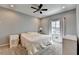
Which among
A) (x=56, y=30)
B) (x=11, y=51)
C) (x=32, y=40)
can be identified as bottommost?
(x=11, y=51)

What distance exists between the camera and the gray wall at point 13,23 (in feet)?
3.43

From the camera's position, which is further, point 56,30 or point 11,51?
point 56,30

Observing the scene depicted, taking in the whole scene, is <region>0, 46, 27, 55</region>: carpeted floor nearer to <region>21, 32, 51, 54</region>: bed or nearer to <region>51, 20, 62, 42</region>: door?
<region>21, 32, 51, 54</region>: bed

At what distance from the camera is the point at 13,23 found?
1.12 metres

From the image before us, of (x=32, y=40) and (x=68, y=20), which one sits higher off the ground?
(x=68, y=20)

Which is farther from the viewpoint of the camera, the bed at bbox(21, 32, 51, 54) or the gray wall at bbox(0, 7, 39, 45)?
the bed at bbox(21, 32, 51, 54)

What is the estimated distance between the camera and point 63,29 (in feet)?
3.54

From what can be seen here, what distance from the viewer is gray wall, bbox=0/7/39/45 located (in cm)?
105

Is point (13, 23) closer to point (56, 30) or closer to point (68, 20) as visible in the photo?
point (56, 30)

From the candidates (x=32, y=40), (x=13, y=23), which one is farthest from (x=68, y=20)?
(x=13, y=23)

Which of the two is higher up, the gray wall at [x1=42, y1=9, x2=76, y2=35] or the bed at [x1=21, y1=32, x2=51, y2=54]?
the gray wall at [x1=42, y1=9, x2=76, y2=35]

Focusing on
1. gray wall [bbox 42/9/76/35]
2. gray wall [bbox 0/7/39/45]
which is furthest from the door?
gray wall [bbox 0/7/39/45]

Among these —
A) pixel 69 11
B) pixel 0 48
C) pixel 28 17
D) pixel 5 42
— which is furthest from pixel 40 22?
pixel 0 48
